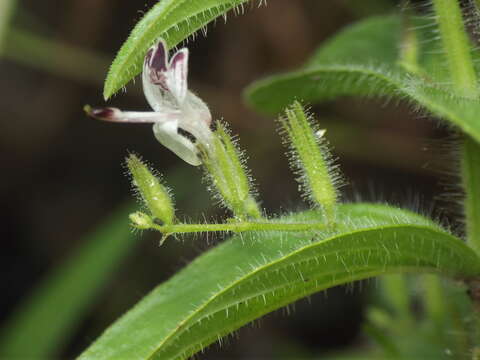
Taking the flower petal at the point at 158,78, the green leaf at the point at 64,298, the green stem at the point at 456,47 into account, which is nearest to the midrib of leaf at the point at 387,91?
the green stem at the point at 456,47

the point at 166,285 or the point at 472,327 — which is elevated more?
the point at 472,327

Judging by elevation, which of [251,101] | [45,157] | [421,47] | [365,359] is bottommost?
[365,359]

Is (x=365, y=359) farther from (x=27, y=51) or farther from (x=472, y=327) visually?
(x=27, y=51)

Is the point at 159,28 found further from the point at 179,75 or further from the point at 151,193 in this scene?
the point at 151,193

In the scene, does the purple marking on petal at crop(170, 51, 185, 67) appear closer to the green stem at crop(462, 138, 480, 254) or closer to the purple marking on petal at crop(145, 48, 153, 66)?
the purple marking on petal at crop(145, 48, 153, 66)

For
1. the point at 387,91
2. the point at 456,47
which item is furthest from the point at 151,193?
the point at 456,47

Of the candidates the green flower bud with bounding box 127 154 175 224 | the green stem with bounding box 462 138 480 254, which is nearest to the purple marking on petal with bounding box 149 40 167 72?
the green flower bud with bounding box 127 154 175 224

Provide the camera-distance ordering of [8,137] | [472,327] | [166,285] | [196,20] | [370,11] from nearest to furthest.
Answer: [196,20]
[166,285]
[472,327]
[370,11]
[8,137]

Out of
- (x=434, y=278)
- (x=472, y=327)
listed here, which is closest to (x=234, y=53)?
(x=434, y=278)
